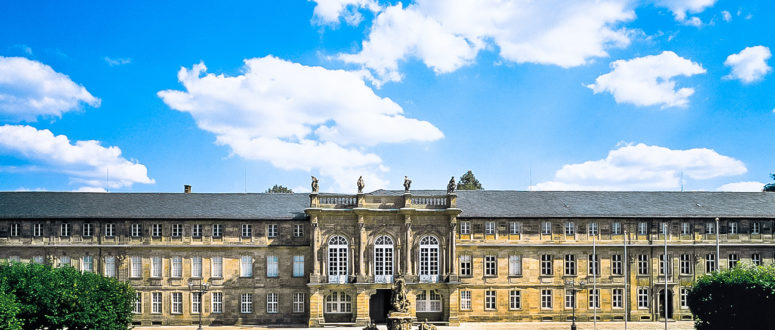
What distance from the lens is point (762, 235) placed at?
54.3m

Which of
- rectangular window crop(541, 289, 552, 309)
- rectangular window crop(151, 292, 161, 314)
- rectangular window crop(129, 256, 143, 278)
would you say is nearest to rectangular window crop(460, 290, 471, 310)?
rectangular window crop(541, 289, 552, 309)

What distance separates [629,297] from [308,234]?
30.3 meters

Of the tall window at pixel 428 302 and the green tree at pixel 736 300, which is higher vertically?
the green tree at pixel 736 300

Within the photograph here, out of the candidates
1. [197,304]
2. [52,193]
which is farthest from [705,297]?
[52,193]

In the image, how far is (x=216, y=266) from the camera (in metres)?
53.0

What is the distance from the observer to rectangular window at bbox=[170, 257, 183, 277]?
2072 inches

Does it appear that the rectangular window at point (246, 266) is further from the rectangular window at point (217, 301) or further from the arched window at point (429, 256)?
the arched window at point (429, 256)

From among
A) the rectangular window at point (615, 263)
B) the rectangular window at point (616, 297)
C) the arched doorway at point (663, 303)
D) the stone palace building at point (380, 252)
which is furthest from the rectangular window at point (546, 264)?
the arched doorway at point (663, 303)

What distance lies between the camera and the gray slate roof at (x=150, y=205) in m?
52.7

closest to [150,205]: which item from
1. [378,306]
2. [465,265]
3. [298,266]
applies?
[298,266]

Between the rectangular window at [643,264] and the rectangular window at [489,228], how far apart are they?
45.6 ft

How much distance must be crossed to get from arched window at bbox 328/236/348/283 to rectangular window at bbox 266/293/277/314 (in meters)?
5.87

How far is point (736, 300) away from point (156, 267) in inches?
1845

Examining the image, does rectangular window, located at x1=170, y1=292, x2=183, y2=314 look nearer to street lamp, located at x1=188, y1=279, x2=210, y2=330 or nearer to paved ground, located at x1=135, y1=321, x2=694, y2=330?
street lamp, located at x1=188, y1=279, x2=210, y2=330
